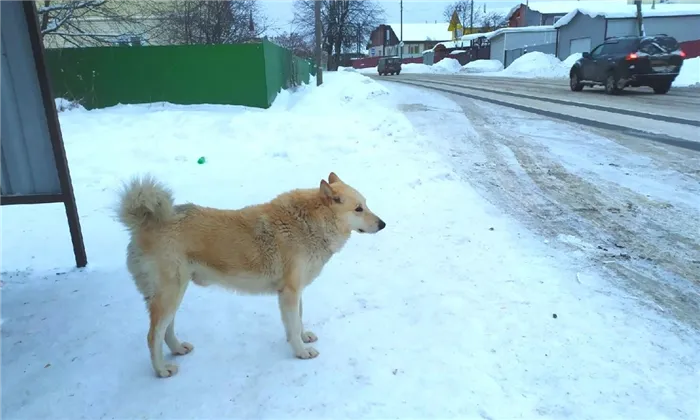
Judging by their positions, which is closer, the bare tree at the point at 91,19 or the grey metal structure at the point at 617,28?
the bare tree at the point at 91,19

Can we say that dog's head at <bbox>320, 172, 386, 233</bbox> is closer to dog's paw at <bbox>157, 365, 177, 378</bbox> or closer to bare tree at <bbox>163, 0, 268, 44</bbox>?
dog's paw at <bbox>157, 365, 177, 378</bbox>

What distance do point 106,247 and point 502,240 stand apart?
438 centimetres

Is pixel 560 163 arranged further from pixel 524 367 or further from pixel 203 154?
pixel 203 154

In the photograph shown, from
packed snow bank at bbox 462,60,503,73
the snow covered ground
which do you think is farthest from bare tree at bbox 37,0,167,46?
packed snow bank at bbox 462,60,503,73

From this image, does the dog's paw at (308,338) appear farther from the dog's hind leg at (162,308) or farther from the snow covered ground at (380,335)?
the dog's hind leg at (162,308)

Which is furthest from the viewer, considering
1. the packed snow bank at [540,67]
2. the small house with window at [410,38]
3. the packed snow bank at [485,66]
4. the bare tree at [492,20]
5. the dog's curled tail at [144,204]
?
the small house with window at [410,38]

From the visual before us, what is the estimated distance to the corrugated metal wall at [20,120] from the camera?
14.4 feet

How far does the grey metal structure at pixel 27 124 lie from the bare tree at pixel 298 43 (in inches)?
1472

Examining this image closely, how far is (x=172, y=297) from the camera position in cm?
298

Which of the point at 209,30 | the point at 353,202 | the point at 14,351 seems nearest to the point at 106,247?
the point at 14,351

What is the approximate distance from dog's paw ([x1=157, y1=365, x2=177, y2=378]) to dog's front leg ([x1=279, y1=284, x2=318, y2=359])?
78 cm

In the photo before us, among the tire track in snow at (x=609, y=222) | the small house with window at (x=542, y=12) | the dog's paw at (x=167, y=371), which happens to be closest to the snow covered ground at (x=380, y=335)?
the dog's paw at (x=167, y=371)

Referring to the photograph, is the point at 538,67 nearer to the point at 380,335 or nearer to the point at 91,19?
the point at 91,19

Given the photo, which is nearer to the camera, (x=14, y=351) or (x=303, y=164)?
(x=14, y=351)
